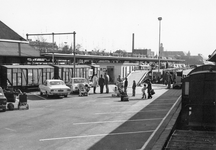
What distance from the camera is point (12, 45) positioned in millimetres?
35031

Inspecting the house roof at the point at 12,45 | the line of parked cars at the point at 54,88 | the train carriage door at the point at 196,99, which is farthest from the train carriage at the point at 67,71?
the train carriage door at the point at 196,99

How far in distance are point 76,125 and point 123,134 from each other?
9.14ft

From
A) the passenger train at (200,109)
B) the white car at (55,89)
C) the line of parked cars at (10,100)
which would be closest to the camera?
the passenger train at (200,109)

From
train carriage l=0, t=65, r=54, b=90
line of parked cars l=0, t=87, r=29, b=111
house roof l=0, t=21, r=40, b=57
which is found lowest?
line of parked cars l=0, t=87, r=29, b=111

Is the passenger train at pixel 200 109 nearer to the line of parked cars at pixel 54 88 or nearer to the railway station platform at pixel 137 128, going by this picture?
the railway station platform at pixel 137 128

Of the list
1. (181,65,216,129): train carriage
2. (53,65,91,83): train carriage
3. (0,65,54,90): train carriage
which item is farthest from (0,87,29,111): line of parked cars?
(53,65,91,83): train carriage

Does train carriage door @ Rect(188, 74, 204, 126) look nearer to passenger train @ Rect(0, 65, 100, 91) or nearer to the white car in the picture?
the white car

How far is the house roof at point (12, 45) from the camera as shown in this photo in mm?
33438

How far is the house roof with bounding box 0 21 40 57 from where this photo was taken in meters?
33.4

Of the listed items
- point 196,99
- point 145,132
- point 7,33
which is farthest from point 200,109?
point 7,33

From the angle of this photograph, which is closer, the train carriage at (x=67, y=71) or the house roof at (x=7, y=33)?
the train carriage at (x=67, y=71)

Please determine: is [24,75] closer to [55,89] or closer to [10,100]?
[55,89]

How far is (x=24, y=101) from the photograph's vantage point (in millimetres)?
17938

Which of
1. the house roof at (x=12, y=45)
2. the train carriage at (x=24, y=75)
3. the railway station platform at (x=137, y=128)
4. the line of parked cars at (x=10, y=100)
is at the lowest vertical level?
the railway station platform at (x=137, y=128)
